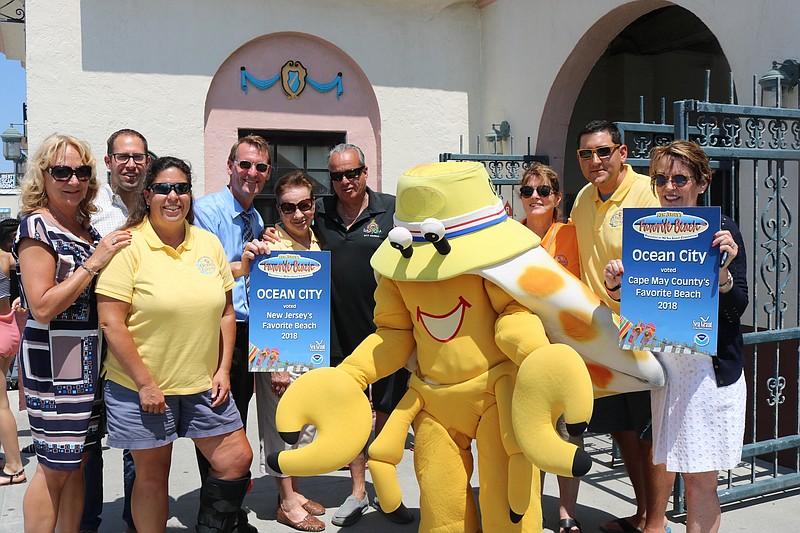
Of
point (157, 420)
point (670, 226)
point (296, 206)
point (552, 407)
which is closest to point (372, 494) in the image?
point (157, 420)

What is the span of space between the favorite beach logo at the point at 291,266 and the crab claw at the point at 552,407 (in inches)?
50.0

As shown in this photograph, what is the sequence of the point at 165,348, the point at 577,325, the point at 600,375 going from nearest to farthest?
1. the point at 577,325
2. the point at 600,375
3. the point at 165,348

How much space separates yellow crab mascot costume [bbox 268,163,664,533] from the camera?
2.71 m

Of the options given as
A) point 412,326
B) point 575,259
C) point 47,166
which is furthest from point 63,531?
point 575,259

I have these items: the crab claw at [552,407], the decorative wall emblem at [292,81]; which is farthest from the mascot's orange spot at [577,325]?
the decorative wall emblem at [292,81]

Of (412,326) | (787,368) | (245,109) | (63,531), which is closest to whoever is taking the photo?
(412,326)

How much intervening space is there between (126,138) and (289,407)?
1.83 m

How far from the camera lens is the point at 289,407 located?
109 inches

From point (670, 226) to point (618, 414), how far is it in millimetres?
1264

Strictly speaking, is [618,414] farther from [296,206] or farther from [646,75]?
[646,75]

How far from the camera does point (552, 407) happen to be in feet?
8.11

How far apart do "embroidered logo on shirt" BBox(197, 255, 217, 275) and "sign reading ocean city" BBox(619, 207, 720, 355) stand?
1791mm

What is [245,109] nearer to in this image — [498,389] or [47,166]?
[47,166]

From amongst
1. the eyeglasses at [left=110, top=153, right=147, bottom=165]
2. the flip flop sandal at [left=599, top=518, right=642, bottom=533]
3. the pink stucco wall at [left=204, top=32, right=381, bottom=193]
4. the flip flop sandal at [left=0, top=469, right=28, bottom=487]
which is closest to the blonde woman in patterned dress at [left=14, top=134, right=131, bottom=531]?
the eyeglasses at [left=110, top=153, right=147, bottom=165]
